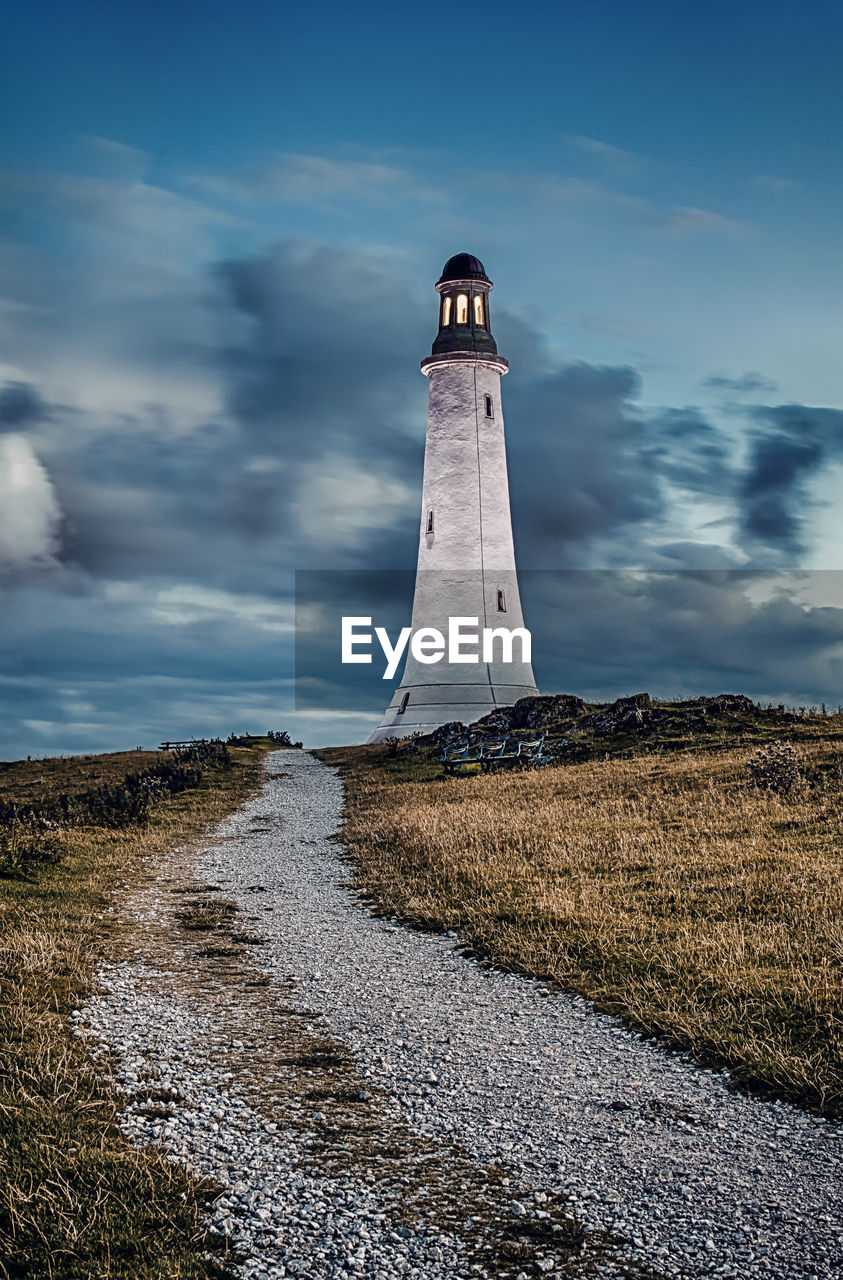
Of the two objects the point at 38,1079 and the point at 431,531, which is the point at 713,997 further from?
the point at 431,531

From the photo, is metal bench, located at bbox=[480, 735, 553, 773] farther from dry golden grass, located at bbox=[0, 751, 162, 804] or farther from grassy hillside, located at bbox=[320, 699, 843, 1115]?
dry golden grass, located at bbox=[0, 751, 162, 804]

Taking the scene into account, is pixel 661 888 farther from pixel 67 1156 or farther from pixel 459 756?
pixel 459 756

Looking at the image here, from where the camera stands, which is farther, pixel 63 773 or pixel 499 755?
pixel 63 773

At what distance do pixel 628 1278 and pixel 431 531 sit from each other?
47.5m

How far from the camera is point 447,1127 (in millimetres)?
7559

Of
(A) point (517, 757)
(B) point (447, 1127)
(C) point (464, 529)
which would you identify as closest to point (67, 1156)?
(B) point (447, 1127)

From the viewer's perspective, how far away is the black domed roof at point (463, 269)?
53.0 meters

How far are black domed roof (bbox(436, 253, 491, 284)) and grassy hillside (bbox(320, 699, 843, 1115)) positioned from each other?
30.6m

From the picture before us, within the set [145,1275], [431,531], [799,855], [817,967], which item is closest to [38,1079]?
[145,1275]

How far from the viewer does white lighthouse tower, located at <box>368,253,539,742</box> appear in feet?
168

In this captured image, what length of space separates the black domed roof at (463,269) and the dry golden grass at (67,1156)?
44963 millimetres

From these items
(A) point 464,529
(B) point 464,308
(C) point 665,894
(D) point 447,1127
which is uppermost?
(B) point 464,308

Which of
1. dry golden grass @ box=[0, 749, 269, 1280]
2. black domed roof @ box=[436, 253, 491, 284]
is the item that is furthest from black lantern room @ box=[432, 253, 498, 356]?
dry golden grass @ box=[0, 749, 269, 1280]

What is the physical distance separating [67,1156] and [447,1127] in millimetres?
2631
